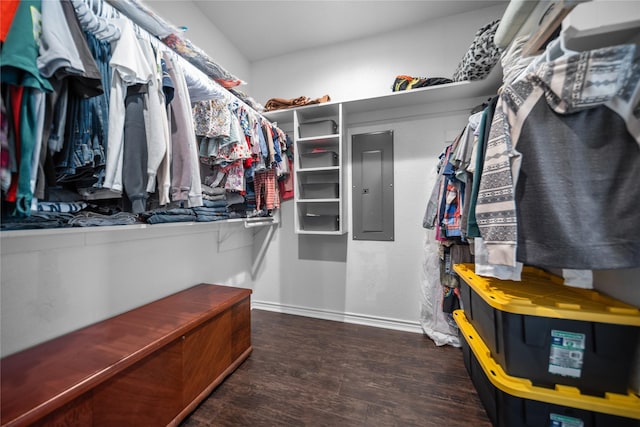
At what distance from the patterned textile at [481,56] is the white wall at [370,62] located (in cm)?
47

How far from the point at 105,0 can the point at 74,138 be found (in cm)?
65

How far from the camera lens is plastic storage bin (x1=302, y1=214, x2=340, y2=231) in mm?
2275

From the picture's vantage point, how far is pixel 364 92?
241 centimetres

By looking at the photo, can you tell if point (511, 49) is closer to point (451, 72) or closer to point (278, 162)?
point (451, 72)

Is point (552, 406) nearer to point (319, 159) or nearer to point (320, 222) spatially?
point (320, 222)

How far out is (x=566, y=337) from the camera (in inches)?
37.6

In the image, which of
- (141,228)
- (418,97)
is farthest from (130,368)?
(418,97)

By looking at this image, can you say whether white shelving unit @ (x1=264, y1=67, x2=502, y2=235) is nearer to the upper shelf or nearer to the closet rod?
the upper shelf

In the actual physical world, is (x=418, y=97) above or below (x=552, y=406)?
above

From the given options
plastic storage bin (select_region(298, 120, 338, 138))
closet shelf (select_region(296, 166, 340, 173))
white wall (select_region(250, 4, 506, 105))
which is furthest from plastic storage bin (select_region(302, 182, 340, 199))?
white wall (select_region(250, 4, 506, 105))

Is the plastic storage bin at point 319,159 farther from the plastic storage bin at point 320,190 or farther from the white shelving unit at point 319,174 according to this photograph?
the plastic storage bin at point 320,190

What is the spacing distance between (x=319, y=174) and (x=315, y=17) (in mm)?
1418

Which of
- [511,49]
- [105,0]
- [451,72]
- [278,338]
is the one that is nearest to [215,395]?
[278,338]

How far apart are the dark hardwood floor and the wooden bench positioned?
0.59 feet
